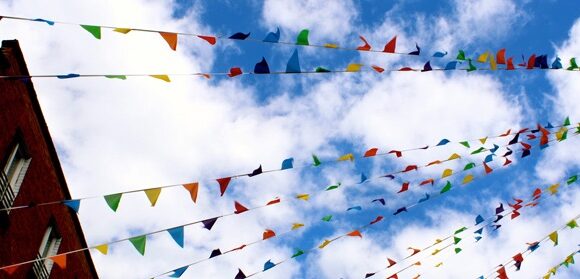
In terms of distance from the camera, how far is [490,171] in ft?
26.8

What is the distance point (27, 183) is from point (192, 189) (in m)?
5.02

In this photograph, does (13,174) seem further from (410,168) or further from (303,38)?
(410,168)

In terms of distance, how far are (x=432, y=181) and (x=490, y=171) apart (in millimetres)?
988

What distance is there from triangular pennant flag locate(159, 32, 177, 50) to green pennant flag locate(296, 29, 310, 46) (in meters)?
1.36

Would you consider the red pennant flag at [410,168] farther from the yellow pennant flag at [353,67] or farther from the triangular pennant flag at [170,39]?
the triangular pennant flag at [170,39]

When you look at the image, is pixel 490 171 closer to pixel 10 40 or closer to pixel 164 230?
pixel 164 230

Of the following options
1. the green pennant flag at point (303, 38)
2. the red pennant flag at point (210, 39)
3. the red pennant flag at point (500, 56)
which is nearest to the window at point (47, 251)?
the red pennant flag at point (210, 39)

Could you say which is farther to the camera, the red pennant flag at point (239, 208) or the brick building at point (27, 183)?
the brick building at point (27, 183)

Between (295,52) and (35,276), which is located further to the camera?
(35,276)

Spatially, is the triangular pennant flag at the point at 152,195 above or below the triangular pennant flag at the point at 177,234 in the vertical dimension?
above

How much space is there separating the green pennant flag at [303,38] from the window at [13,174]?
572 cm

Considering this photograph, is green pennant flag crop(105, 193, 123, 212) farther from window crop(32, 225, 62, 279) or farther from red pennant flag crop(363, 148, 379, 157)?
window crop(32, 225, 62, 279)

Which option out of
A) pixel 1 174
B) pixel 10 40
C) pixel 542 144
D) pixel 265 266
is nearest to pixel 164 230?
pixel 265 266

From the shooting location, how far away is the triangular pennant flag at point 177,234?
5082 millimetres
